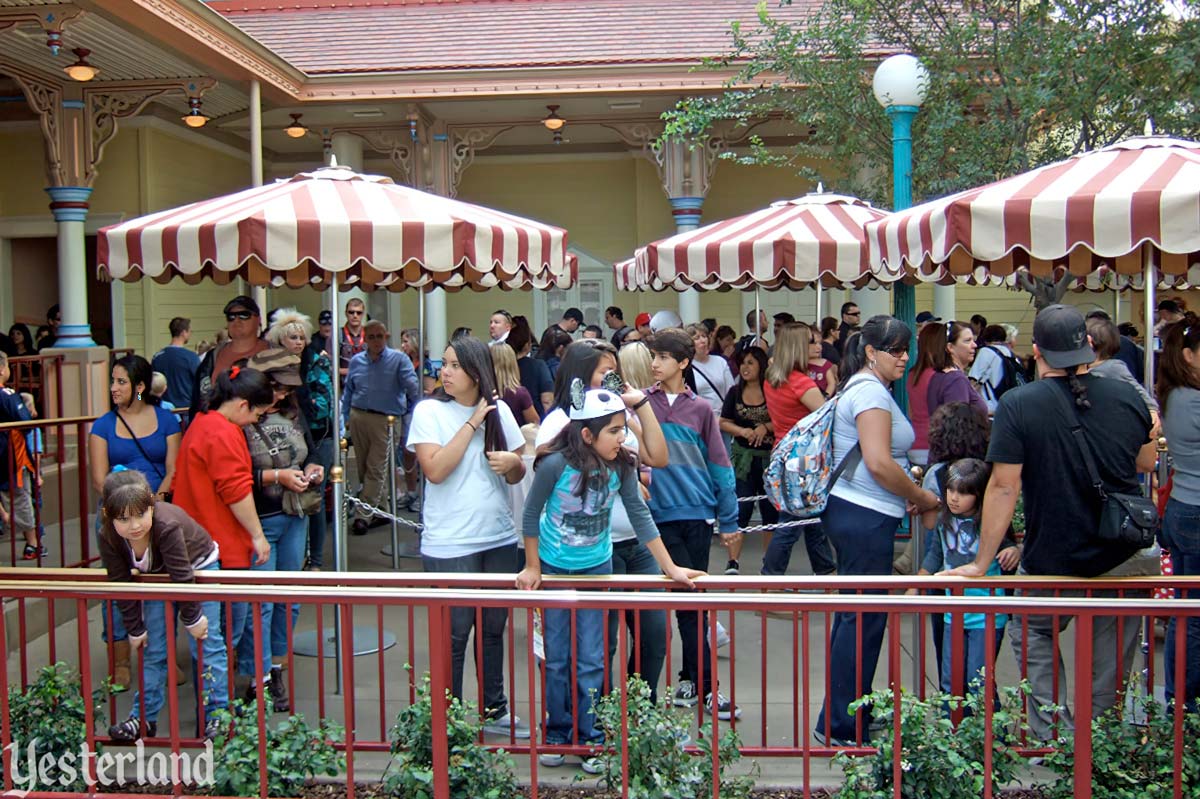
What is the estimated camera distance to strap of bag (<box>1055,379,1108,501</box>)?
386 cm

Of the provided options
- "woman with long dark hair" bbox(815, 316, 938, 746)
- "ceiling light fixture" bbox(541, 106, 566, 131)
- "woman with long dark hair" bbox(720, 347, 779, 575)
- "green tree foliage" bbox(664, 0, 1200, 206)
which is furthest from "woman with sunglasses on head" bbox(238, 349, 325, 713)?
"ceiling light fixture" bbox(541, 106, 566, 131)

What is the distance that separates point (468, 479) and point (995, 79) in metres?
6.86

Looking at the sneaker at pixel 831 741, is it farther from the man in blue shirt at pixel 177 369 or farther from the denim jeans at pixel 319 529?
the man in blue shirt at pixel 177 369

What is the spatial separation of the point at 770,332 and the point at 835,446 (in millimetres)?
13129

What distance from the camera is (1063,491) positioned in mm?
3912

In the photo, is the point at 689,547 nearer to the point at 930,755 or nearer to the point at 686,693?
the point at 686,693

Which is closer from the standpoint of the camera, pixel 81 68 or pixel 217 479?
pixel 217 479

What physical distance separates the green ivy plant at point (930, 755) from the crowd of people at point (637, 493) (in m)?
0.19

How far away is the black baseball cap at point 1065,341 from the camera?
3875 millimetres

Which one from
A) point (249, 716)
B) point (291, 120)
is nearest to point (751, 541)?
point (249, 716)

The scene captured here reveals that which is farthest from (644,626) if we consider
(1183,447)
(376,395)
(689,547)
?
(376,395)

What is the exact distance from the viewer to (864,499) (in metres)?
4.59

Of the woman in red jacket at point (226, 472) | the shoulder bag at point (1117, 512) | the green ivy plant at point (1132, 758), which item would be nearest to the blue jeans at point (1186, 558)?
the green ivy plant at point (1132, 758)

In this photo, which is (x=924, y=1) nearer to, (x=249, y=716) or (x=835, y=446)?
(x=835, y=446)
